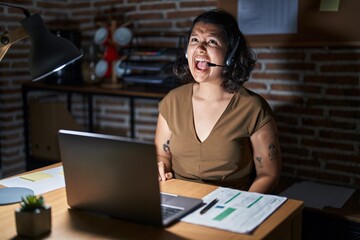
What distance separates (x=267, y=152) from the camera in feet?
6.11

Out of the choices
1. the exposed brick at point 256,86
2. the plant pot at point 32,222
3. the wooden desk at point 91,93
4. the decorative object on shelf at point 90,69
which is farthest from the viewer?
the decorative object on shelf at point 90,69

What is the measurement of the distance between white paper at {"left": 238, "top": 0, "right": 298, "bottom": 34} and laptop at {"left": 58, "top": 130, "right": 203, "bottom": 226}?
4.92 ft

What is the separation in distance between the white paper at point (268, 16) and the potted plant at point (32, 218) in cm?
179

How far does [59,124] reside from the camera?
3.15 m

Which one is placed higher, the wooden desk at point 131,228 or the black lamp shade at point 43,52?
the black lamp shade at point 43,52

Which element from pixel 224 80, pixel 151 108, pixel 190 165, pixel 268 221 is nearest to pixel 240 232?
pixel 268 221

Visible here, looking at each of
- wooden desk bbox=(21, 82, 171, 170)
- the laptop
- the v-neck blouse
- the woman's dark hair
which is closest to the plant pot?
the laptop

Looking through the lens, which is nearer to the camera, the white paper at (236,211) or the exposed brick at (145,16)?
the white paper at (236,211)

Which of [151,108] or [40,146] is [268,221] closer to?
[151,108]

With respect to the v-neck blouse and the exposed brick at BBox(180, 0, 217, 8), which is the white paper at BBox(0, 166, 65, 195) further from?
the exposed brick at BBox(180, 0, 217, 8)

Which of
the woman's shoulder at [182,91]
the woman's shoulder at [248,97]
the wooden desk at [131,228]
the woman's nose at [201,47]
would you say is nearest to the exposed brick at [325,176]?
the woman's shoulder at [248,97]

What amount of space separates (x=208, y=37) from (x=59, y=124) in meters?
1.58

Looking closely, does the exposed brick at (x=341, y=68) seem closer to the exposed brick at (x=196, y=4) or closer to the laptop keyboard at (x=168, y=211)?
the exposed brick at (x=196, y=4)

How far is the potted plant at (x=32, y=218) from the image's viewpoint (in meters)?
1.17
